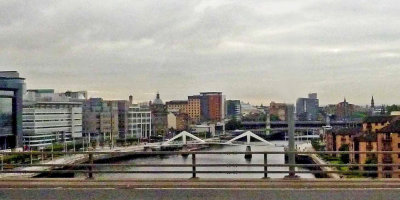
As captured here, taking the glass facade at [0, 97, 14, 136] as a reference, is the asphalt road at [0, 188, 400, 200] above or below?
below

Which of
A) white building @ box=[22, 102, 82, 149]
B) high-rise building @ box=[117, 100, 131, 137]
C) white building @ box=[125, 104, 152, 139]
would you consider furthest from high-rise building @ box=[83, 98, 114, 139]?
white building @ box=[125, 104, 152, 139]

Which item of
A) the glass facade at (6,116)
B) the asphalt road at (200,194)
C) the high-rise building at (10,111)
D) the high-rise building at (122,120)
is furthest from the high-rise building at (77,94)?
the asphalt road at (200,194)

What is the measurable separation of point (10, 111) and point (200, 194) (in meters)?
109

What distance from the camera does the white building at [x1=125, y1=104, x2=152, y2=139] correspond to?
165875mm

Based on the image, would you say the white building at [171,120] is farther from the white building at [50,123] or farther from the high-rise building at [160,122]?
the white building at [50,123]

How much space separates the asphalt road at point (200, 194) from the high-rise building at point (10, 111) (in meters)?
101

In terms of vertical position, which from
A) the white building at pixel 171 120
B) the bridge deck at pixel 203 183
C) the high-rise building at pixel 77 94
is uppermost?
the high-rise building at pixel 77 94

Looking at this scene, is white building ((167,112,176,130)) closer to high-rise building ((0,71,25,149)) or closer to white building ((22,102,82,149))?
white building ((22,102,82,149))

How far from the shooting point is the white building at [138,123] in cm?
16588

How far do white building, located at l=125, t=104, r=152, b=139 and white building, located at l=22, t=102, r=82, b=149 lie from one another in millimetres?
17563

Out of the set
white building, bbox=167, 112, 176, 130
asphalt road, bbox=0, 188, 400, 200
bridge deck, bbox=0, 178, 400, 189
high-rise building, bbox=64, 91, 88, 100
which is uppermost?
high-rise building, bbox=64, 91, 88, 100

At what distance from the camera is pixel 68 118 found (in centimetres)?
14788

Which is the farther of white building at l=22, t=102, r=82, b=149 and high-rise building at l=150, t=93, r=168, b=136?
high-rise building at l=150, t=93, r=168, b=136

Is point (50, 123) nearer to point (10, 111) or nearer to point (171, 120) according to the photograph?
point (10, 111)
